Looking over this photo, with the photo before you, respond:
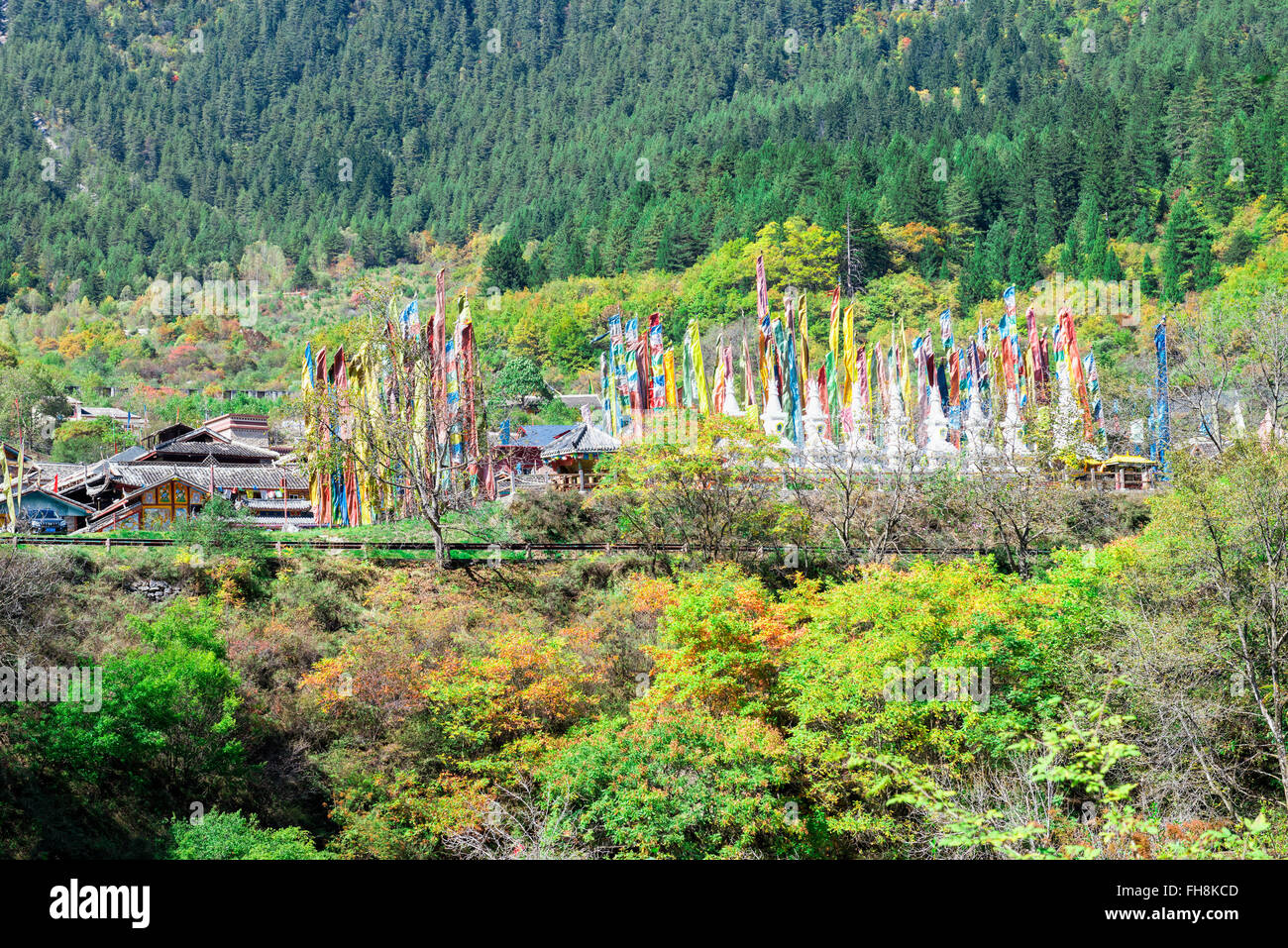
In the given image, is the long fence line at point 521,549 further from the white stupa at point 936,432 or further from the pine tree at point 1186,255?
the pine tree at point 1186,255

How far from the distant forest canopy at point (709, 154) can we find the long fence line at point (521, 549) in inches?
2035

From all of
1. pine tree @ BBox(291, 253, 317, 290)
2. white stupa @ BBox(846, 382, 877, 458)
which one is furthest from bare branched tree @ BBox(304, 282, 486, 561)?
pine tree @ BBox(291, 253, 317, 290)

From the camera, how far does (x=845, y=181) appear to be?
10188cm

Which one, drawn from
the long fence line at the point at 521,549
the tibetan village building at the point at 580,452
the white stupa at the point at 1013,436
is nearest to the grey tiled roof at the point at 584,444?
the tibetan village building at the point at 580,452

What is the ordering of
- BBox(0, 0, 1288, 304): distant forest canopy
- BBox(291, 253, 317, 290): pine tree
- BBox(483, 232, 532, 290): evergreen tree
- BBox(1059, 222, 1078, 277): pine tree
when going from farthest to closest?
1. BBox(291, 253, 317, 290): pine tree
2. BBox(483, 232, 532, 290): evergreen tree
3. BBox(0, 0, 1288, 304): distant forest canopy
4. BBox(1059, 222, 1078, 277): pine tree

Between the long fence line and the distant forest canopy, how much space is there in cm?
5168

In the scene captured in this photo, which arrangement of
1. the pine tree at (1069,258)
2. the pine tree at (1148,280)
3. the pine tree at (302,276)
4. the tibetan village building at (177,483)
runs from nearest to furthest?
the tibetan village building at (177,483) < the pine tree at (1148,280) < the pine tree at (1069,258) < the pine tree at (302,276)

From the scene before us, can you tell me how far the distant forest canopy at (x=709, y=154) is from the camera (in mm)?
93438

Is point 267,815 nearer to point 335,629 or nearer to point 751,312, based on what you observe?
point 335,629

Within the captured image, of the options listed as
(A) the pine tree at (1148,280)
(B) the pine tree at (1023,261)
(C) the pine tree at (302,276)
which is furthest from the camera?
(C) the pine tree at (302,276)

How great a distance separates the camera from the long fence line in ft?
115

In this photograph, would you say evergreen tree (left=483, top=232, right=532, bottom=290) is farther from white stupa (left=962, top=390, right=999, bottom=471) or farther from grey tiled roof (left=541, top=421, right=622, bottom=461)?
white stupa (left=962, top=390, right=999, bottom=471)

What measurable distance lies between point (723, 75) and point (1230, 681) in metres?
169

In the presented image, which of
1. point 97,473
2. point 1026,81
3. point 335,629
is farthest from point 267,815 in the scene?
point 1026,81
